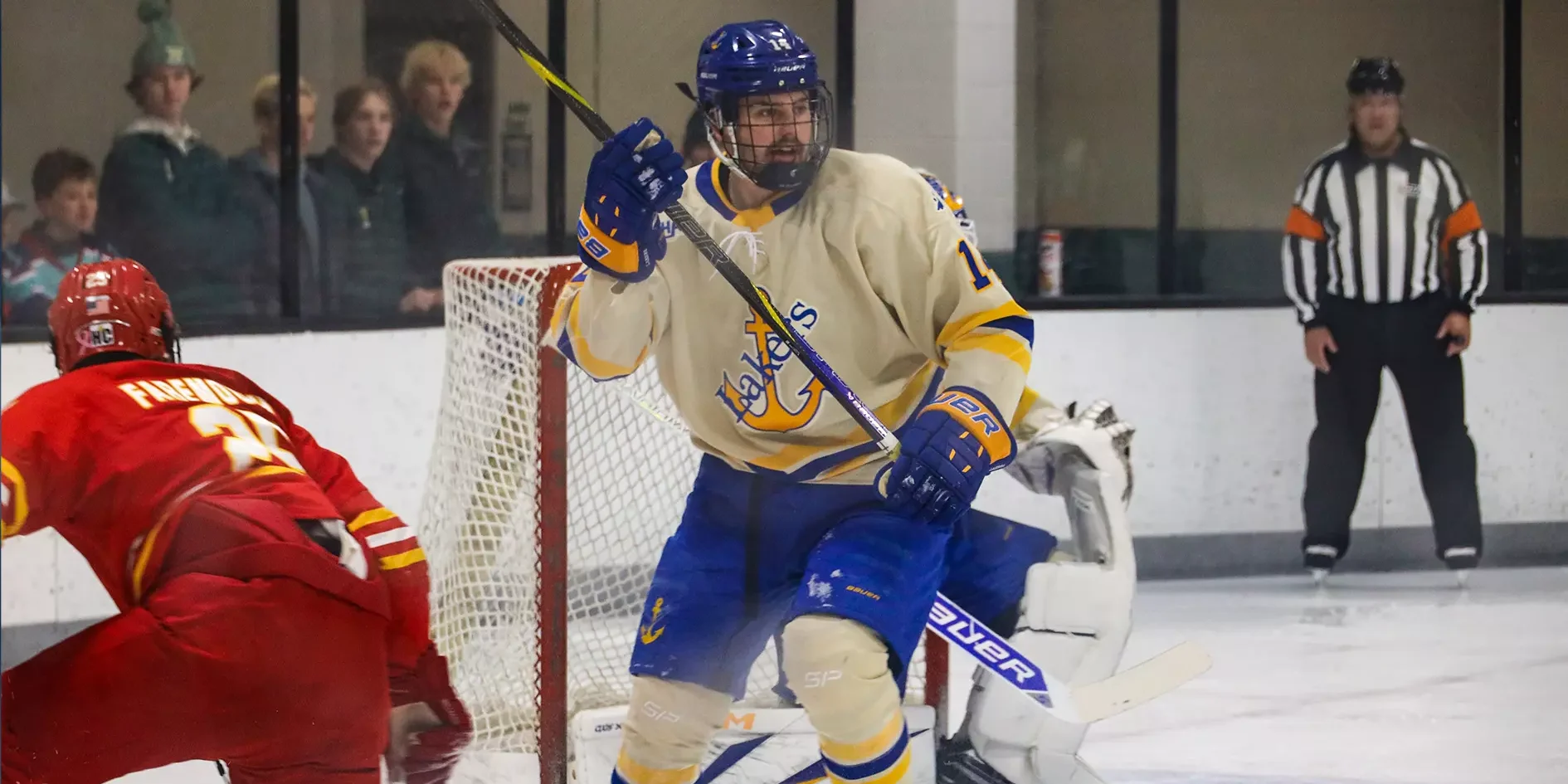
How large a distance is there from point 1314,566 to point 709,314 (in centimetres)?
281

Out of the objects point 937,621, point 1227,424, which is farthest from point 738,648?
point 1227,424

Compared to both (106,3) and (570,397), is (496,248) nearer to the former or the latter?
(570,397)

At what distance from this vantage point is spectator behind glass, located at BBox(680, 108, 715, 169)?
6.64 feet

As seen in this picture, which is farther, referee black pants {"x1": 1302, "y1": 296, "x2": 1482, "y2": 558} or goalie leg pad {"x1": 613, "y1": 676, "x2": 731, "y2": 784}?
referee black pants {"x1": 1302, "y1": 296, "x2": 1482, "y2": 558}

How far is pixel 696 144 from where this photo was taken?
6.86ft

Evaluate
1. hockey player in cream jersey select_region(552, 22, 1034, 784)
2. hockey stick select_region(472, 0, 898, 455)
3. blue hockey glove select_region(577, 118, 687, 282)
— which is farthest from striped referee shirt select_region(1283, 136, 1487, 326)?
blue hockey glove select_region(577, 118, 687, 282)

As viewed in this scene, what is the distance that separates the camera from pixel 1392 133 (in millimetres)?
4320

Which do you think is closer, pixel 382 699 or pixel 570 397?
pixel 382 699

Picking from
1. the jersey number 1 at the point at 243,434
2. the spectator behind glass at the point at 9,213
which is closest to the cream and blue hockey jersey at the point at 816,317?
the jersey number 1 at the point at 243,434

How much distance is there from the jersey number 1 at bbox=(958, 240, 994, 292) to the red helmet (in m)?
0.83

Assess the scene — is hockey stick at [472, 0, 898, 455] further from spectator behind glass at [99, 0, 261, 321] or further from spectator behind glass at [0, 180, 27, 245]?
spectator behind glass at [99, 0, 261, 321]

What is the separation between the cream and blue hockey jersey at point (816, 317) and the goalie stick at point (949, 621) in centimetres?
3

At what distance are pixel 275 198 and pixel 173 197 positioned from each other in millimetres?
483

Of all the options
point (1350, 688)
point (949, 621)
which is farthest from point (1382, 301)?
point (949, 621)
